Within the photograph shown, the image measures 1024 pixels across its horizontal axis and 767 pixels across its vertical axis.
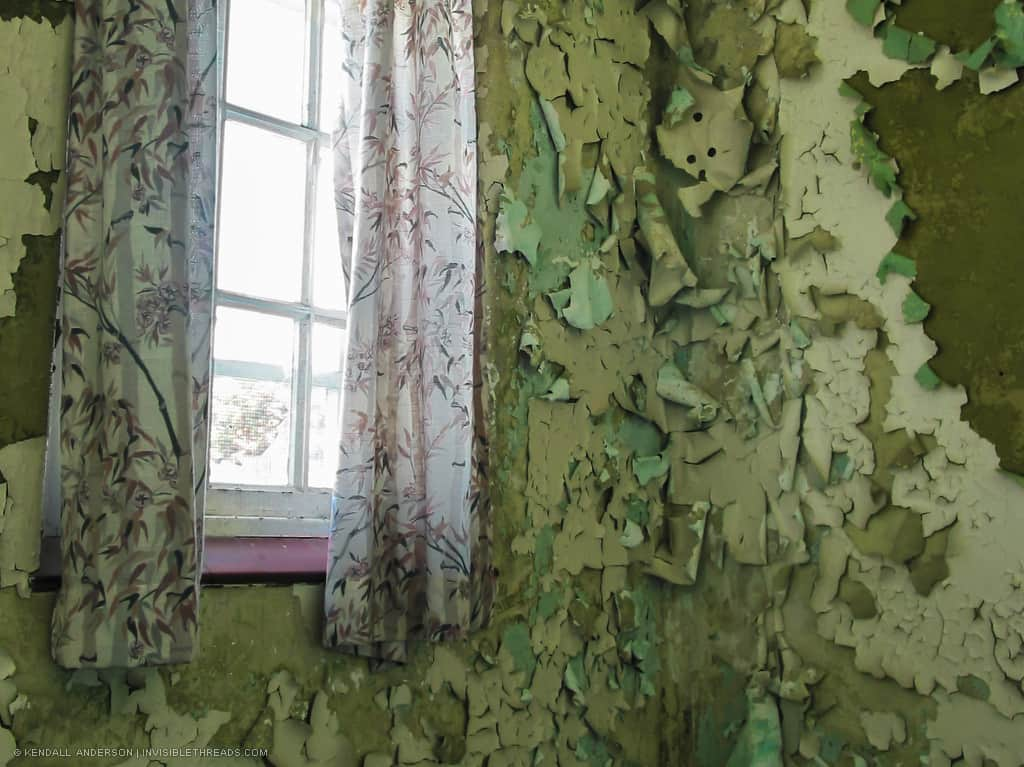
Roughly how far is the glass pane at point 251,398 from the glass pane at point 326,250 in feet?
0.32

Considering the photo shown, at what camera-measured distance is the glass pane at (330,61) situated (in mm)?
1801

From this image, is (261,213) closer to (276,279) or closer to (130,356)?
(276,279)

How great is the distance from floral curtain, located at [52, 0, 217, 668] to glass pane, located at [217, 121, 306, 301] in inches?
13.7

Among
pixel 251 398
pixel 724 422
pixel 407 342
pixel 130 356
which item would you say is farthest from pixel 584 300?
pixel 130 356

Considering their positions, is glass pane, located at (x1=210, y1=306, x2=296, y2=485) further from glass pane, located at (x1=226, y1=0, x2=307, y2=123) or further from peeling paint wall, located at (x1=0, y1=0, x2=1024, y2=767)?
glass pane, located at (x1=226, y1=0, x2=307, y2=123)

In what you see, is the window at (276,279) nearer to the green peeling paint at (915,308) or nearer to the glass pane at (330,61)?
the glass pane at (330,61)

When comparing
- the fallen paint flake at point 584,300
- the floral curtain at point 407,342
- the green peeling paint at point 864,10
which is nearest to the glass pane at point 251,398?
the floral curtain at point 407,342

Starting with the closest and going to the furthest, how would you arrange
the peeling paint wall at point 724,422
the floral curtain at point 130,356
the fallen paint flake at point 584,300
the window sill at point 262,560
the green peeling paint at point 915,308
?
1. the floral curtain at point 130,356
2. the window sill at point 262,560
3. the peeling paint wall at point 724,422
4. the green peeling paint at point 915,308
5. the fallen paint flake at point 584,300

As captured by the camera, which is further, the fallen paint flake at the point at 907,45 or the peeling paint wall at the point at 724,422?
the fallen paint flake at the point at 907,45

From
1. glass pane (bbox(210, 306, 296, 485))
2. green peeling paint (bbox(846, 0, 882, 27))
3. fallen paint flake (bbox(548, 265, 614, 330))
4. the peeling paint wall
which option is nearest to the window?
glass pane (bbox(210, 306, 296, 485))

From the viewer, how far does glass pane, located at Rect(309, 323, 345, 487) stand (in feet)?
5.67

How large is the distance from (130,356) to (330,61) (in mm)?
856

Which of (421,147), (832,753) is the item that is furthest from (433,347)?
(832,753)

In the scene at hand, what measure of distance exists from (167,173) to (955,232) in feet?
4.54
